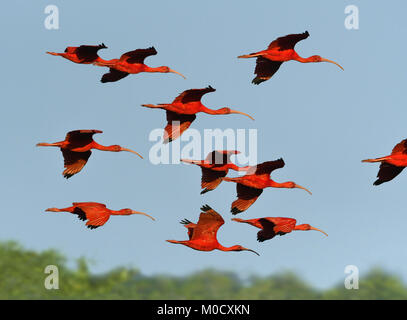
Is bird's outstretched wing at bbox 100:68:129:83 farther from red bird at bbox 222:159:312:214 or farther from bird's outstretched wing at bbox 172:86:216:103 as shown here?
red bird at bbox 222:159:312:214

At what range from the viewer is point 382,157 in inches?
928

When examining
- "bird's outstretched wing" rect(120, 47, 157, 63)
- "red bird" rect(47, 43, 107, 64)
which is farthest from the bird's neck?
"bird's outstretched wing" rect(120, 47, 157, 63)

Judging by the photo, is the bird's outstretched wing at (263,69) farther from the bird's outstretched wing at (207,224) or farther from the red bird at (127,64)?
the bird's outstretched wing at (207,224)

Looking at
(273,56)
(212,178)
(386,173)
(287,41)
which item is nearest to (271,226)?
(212,178)

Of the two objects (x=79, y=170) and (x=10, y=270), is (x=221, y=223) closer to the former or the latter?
(x=79, y=170)

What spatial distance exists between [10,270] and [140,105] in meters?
16.7

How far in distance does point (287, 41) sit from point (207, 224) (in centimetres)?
529

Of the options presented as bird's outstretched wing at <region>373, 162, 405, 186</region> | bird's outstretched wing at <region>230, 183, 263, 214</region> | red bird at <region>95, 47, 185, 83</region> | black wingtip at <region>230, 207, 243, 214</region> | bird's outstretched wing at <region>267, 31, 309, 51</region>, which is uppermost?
bird's outstretched wing at <region>267, 31, 309, 51</region>

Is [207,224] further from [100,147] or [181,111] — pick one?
[100,147]

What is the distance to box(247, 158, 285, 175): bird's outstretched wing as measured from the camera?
2336 cm

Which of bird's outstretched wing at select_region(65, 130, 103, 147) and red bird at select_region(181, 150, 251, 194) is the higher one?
bird's outstretched wing at select_region(65, 130, 103, 147)

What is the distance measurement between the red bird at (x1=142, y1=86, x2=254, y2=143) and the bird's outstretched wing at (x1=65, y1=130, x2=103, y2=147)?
1.57 m

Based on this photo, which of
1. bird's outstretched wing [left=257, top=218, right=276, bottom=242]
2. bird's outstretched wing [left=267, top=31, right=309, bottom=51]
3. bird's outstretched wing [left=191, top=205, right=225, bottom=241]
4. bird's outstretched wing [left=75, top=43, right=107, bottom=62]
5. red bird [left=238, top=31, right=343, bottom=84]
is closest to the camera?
bird's outstretched wing [left=191, top=205, right=225, bottom=241]
